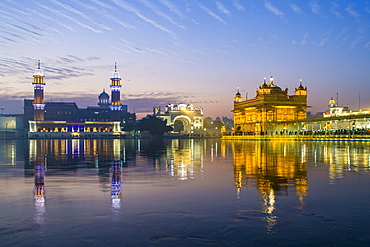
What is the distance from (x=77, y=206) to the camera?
8406 mm

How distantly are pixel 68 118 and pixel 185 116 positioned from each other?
53828 mm

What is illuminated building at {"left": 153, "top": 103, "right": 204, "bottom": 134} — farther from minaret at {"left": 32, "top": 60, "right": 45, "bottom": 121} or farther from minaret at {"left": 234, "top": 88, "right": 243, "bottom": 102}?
minaret at {"left": 234, "top": 88, "right": 243, "bottom": 102}

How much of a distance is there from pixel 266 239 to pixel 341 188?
5618 millimetres

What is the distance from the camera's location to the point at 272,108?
9775 centimetres

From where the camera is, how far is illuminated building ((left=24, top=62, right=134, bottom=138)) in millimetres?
165825

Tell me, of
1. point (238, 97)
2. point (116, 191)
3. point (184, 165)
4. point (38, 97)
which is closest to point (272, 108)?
point (238, 97)

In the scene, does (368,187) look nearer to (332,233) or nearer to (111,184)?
(332,233)

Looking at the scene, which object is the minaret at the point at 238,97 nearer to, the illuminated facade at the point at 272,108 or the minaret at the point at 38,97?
the illuminated facade at the point at 272,108

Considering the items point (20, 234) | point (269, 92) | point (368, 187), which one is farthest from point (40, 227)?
point (269, 92)

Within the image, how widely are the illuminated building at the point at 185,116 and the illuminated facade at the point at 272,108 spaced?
267 ft

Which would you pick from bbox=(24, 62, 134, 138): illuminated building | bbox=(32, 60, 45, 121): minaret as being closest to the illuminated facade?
bbox=(24, 62, 134, 138): illuminated building

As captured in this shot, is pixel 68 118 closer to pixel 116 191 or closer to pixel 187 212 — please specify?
pixel 116 191

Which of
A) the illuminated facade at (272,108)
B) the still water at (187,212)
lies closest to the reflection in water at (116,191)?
the still water at (187,212)

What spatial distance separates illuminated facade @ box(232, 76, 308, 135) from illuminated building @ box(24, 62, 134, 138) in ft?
259
